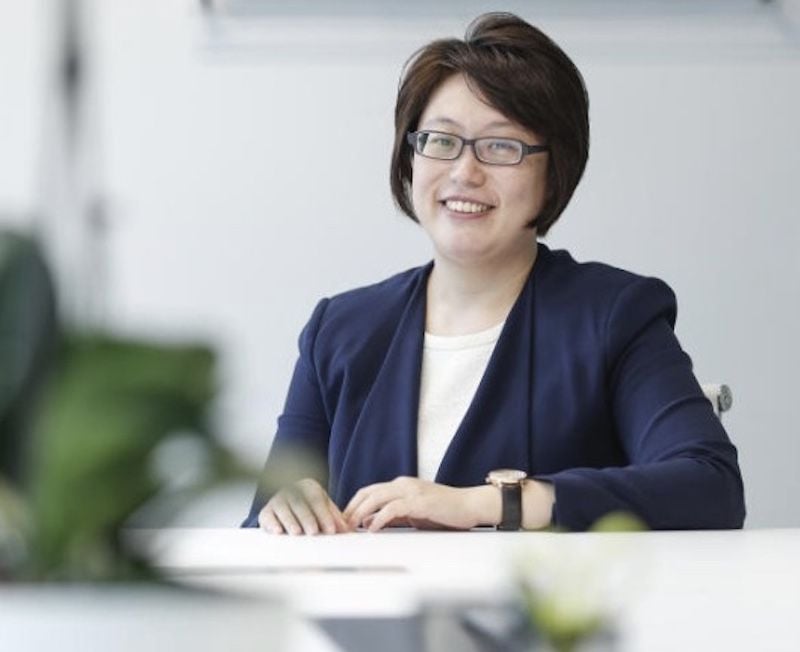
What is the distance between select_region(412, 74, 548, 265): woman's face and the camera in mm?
2639

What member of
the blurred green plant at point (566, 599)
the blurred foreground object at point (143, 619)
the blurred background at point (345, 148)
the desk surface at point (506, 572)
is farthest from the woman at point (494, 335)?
the blurred foreground object at point (143, 619)

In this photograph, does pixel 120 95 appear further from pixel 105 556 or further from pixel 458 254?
pixel 105 556

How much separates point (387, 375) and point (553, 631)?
1.72 meters

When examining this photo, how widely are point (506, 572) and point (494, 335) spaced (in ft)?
3.01

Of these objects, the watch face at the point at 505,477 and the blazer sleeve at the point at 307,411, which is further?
the blazer sleeve at the point at 307,411

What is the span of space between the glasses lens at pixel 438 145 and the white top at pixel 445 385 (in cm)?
28

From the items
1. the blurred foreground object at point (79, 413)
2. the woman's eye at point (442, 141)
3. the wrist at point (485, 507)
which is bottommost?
the wrist at point (485, 507)

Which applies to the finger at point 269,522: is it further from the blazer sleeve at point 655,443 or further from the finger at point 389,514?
the blazer sleeve at point 655,443

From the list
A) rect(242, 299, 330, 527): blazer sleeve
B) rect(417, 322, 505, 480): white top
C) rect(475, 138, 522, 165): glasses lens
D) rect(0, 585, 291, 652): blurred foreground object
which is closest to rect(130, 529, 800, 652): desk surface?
rect(417, 322, 505, 480): white top

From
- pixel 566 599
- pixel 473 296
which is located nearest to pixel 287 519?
pixel 473 296

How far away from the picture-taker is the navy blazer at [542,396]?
243 centimetres

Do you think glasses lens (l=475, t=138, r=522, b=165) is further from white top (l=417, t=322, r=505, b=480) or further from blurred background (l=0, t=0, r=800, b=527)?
blurred background (l=0, t=0, r=800, b=527)

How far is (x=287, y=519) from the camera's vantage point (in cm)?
219

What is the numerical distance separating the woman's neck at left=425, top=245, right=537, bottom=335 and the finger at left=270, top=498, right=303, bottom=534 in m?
0.53
